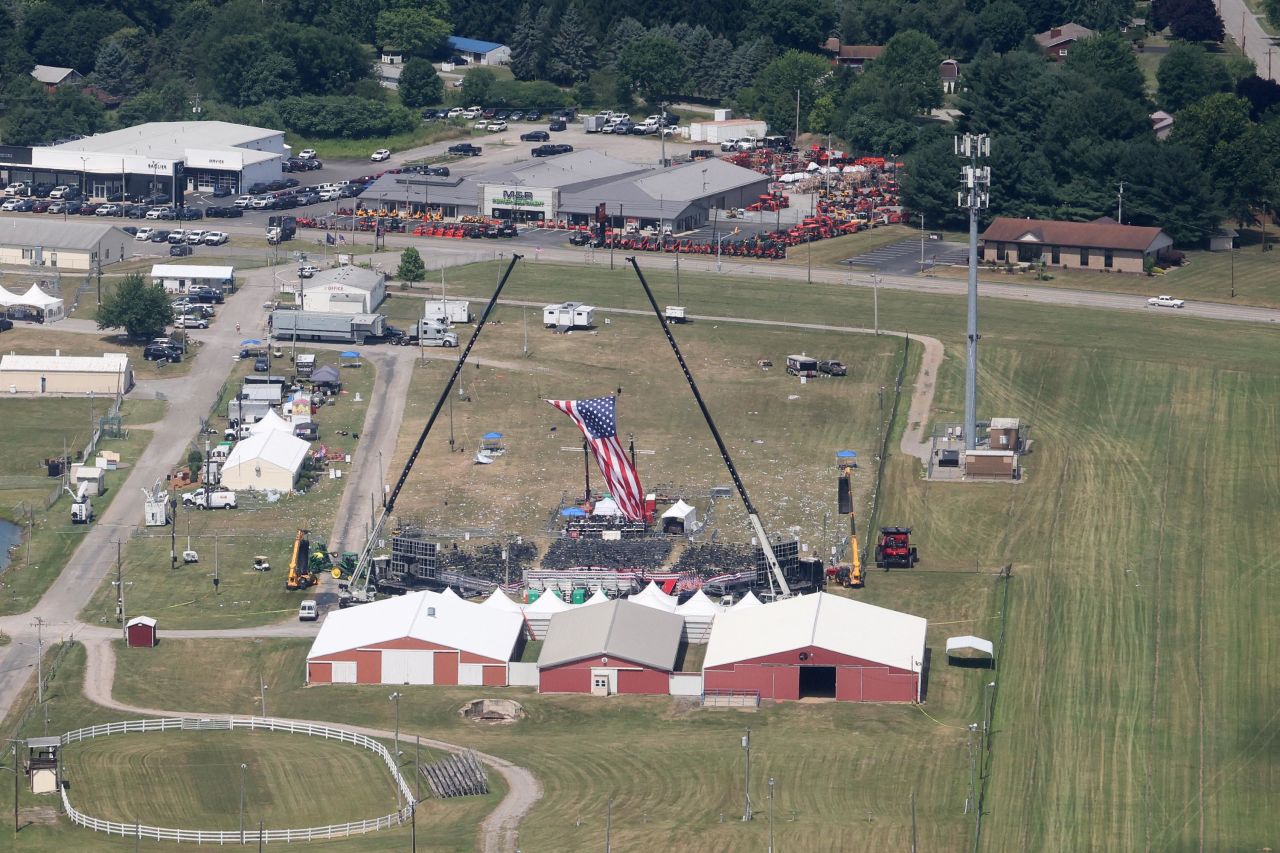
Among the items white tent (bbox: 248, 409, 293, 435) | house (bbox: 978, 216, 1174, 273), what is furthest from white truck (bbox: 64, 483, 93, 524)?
house (bbox: 978, 216, 1174, 273)

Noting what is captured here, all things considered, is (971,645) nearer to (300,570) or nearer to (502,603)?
(502,603)

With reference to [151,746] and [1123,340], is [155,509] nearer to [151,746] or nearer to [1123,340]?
[151,746]

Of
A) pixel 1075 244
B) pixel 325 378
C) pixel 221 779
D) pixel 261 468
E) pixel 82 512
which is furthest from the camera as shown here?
pixel 1075 244

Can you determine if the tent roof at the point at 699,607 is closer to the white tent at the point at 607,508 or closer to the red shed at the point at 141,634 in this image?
the white tent at the point at 607,508

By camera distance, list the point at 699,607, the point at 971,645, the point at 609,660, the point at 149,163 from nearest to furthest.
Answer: the point at 609,660, the point at 971,645, the point at 699,607, the point at 149,163

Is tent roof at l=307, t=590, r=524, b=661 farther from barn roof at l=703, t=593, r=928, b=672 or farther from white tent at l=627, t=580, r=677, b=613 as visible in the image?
barn roof at l=703, t=593, r=928, b=672

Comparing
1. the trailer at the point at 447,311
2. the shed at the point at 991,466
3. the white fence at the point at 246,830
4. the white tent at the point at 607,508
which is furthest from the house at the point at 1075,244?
the white fence at the point at 246,830

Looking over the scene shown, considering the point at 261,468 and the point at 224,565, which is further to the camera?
the point at 261,468

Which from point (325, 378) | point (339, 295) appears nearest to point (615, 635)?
point (325, 378)
